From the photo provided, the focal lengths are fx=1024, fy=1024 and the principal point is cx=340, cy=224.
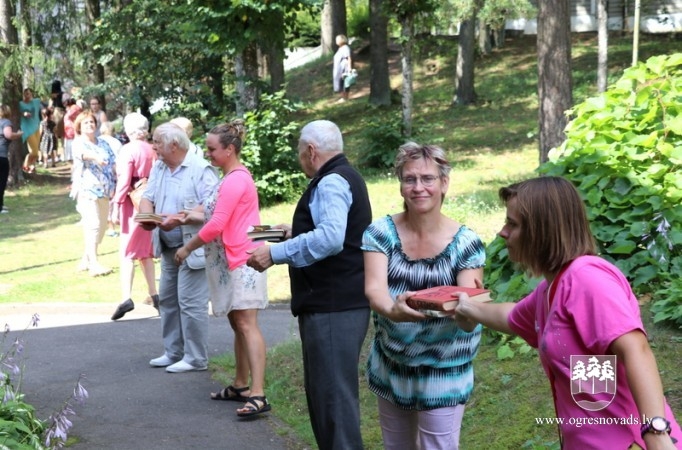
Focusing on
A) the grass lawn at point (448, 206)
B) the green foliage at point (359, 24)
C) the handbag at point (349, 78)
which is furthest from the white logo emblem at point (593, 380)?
the green foliage at point (359, 24)

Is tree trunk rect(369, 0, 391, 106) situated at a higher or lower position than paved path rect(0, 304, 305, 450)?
higher

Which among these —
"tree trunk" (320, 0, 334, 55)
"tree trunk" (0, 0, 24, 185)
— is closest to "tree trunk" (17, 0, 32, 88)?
"tree trunk" (0, 0, 24, 185)

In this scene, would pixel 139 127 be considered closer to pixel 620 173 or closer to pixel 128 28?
pixel 620 173

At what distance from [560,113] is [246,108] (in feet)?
20.8

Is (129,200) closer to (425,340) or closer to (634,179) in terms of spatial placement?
(634,179)

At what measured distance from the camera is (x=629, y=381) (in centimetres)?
292

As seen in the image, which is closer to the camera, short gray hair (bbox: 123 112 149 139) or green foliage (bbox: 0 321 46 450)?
green foliage (bbox: 0 321 46 450)

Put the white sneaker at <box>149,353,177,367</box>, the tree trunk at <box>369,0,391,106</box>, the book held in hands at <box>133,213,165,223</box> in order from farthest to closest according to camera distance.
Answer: the tree trunk at <box>369,0,391,106</box> → the white sneaker at <box>149,353,177,367</box> → the book held in hands at <box>133,213,165,223</box>

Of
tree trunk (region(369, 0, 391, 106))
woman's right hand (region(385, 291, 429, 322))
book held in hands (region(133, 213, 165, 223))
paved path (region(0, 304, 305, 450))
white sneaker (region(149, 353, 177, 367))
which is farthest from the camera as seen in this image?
tree trunk (region(369, 0, 391, 106))

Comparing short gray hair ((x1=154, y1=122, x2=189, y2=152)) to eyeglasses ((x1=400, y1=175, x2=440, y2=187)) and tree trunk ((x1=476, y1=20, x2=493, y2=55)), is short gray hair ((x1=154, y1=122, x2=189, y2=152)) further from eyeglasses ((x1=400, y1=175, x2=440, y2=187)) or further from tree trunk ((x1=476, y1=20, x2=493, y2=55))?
tree trunk ((x1=476, y1=20, x2=493, y2=55))

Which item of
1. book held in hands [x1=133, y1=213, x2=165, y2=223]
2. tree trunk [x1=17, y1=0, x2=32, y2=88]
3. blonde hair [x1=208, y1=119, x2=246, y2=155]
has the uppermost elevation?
tree trunk [x1=17, y1=0, x2=32, y2=88]

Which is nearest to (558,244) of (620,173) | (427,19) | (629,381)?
(629,381)

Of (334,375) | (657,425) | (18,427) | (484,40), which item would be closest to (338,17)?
(484,40)

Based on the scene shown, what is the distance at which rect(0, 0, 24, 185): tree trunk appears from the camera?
24.2 metres
